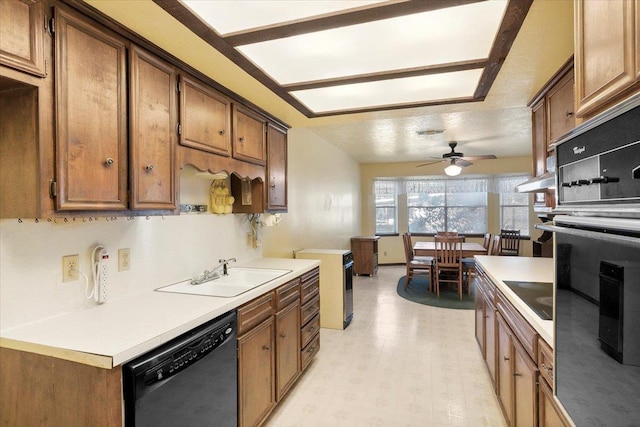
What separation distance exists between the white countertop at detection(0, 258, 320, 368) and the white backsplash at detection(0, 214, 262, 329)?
0.26 feet

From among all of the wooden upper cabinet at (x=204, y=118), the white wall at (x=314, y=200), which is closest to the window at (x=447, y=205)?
the white wall at (x=314, y=200)

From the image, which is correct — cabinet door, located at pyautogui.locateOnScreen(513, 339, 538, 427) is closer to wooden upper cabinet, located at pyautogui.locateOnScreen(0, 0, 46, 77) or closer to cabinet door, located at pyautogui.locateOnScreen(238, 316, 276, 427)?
cabinet door, located at pyautogui.locateOnScreen(238, 316, 276, 427)

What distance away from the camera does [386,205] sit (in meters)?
7.97

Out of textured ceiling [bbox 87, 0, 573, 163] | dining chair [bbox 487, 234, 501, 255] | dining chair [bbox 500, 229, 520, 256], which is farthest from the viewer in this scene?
dining chair [bbox 500, 229, 520, 256]

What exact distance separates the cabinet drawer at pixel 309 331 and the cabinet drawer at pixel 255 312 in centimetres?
67

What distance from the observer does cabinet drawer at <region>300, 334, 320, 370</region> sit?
2.70 m

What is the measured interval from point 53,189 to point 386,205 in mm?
7275

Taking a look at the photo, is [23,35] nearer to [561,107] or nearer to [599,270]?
[599,270]

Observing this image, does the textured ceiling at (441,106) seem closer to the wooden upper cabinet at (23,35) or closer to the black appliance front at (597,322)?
the wooden upper cabinet at (23,35)

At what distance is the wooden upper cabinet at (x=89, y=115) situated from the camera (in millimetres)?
1220

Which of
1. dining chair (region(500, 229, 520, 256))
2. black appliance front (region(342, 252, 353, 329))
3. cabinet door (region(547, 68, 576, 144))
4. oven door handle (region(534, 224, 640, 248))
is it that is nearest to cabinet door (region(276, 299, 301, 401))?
black appliance front (region(342, 252, 353, 329))

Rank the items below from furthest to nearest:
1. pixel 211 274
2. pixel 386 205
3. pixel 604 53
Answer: pixel 386 205
pixel 211 274
pixel 604 53

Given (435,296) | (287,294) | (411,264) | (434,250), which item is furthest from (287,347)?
(411,264)

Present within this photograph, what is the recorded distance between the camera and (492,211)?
7.22 metres
